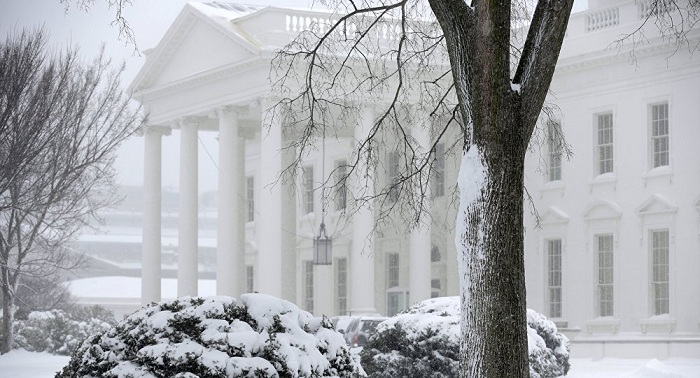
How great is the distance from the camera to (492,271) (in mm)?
11148

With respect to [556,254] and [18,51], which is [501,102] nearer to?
[18,51]

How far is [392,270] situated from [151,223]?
32.8ft

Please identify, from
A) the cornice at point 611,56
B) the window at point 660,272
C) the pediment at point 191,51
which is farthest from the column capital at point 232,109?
the window at point 660,272

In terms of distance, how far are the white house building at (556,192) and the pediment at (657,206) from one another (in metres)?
0.05

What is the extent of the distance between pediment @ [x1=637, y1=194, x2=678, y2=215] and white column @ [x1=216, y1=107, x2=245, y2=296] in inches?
582

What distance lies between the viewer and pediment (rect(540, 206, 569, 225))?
137 feet

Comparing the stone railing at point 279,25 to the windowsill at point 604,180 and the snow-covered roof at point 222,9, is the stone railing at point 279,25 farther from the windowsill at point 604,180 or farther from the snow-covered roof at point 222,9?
the windowsill at point 604,180

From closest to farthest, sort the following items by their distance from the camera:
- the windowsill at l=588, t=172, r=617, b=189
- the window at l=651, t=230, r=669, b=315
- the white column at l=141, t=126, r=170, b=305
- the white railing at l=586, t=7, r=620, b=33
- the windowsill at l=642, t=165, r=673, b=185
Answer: the window at l=651, t=230, r=669, b=315
the windowsill at l=642, t=165, r=673, b=185
the windowsill at l=588, t=172, r=617, b=189
the white railing at l=586, t=7, r=620, b=33
the white column at l=141, t=126, r=170, b=305

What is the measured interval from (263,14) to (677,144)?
1578 centimetres

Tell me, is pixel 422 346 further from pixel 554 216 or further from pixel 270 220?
pixel 270 220

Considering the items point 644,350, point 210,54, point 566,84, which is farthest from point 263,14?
point 644,350

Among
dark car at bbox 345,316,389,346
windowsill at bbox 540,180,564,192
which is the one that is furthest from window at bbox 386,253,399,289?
dark car at bbox 345,316,389,346

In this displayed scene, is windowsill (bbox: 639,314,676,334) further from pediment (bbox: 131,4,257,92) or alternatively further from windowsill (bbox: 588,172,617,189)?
pediment (bbox: 131,4,257,92)

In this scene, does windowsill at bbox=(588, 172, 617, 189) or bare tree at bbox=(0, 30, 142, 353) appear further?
windowsill at bbox=(588, 172, 617, 189)
